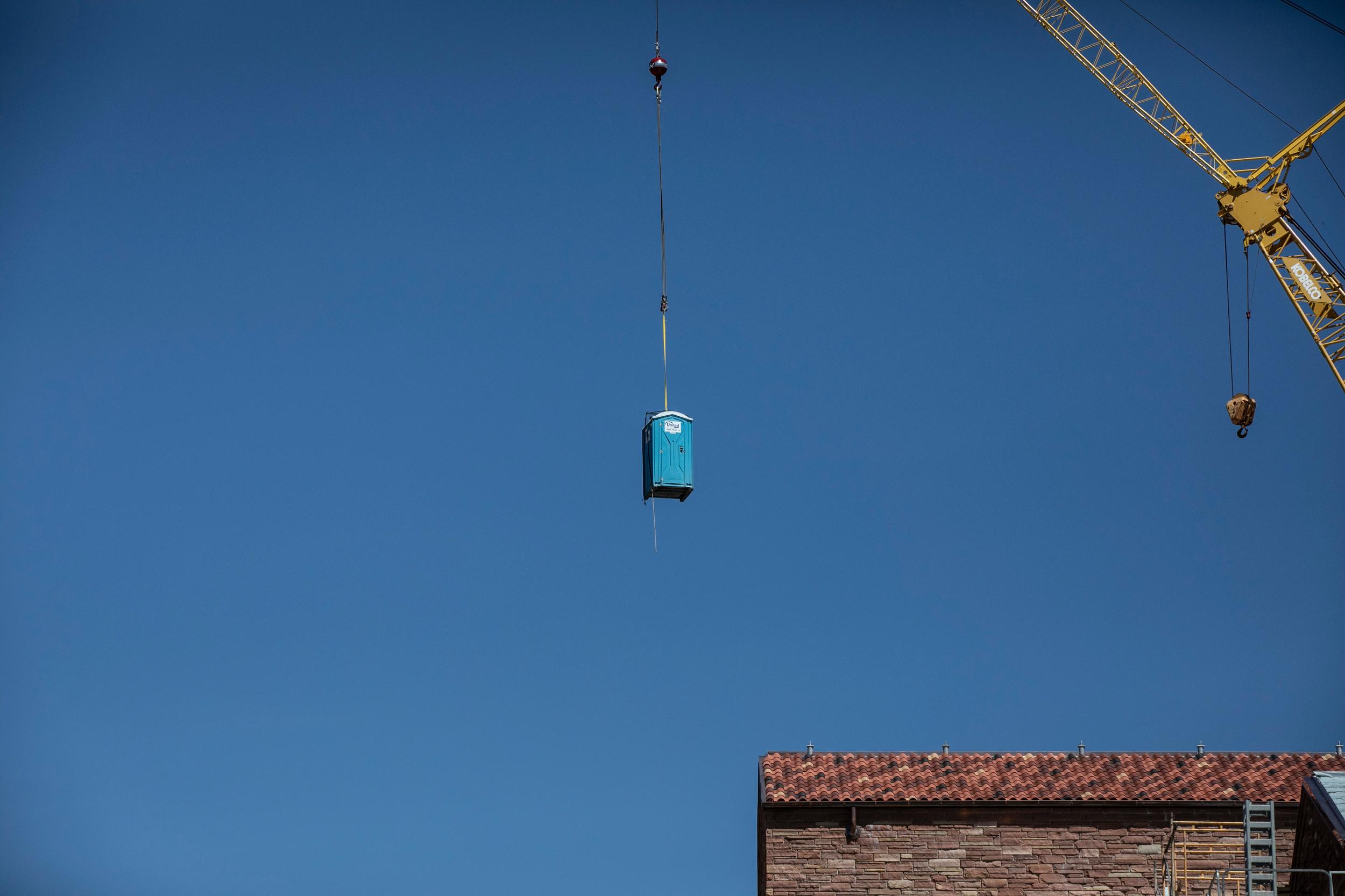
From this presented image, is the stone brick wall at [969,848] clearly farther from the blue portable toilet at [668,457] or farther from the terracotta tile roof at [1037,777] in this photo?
the blue portable toilet at [668,457]

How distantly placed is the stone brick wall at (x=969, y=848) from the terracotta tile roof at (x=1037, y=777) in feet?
0.80

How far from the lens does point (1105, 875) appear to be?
30.4m

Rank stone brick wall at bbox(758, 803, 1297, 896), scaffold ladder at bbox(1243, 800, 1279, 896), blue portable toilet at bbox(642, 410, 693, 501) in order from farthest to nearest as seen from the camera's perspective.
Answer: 1. stone brick wall at bbox(758, 803, 1297, 896)
2. blue portable toilet at bbox(642, 410, 693, 501)
3. scaffold ladder at bbox(1243, 800, 1279, 896)

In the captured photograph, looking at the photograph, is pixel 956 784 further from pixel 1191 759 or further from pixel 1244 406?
pixel 1244 406

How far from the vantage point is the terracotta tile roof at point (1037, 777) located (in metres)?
30.7

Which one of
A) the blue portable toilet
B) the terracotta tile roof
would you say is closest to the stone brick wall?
the terracotta tile roof

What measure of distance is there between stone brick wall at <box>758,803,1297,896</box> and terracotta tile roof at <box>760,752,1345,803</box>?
245 millimetres

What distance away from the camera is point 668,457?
79.0 ft

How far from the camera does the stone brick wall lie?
30.5 metres

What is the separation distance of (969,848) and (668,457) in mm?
11093

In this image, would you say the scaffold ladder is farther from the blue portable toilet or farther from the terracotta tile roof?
the blue portable toilet

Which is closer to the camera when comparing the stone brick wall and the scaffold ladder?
the scaffold ladder

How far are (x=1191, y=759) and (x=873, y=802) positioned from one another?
19.6ft

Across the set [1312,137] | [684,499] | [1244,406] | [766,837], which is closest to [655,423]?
[684,499]
